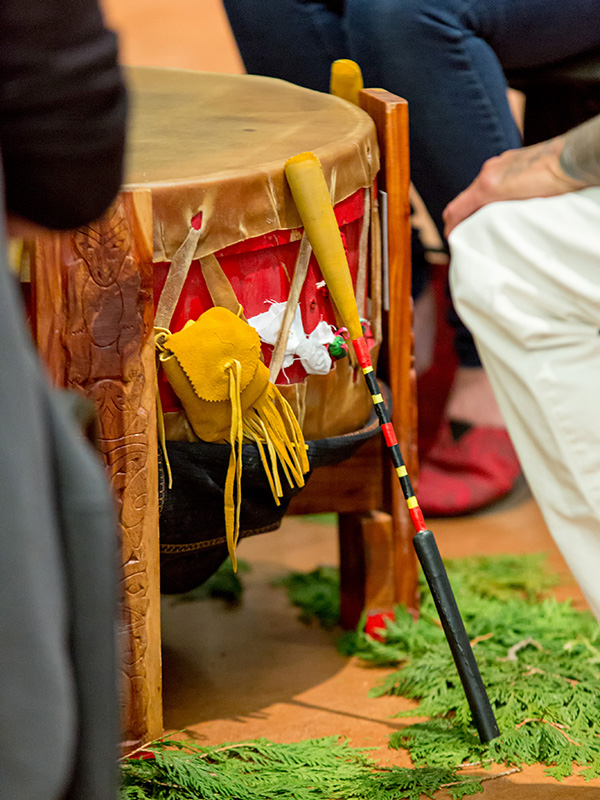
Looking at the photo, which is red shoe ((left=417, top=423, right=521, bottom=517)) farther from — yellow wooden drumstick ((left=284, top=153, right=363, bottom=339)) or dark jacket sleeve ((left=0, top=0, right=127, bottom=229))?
dark jacket sleeve ((left=0, top=0, right=127, bottom=229))

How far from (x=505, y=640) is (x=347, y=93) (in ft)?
2.35

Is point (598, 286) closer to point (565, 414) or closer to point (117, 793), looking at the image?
point (565, 414)

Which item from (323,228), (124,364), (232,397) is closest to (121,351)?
(124,364)

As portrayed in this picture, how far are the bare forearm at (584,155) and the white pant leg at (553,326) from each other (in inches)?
0.5

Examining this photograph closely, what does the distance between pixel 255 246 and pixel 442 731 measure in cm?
55

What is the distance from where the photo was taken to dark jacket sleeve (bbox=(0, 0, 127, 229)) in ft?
1.68

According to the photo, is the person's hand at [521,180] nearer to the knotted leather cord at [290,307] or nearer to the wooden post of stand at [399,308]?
the knotted leather cord at [290,307]

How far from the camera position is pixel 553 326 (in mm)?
835

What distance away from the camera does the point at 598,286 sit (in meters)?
0.82

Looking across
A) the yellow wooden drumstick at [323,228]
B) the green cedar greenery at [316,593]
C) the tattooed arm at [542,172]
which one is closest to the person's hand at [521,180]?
the tattooed arm at [542,172]

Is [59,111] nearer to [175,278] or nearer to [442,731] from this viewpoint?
[175,278]

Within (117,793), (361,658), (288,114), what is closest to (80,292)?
(288,114)

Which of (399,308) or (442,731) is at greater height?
(399,308)

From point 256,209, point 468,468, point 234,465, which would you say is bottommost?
point 468,468
